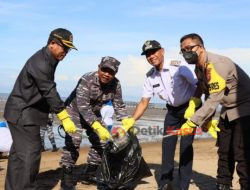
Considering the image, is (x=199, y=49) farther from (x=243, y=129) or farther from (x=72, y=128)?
(x=72, y=128)

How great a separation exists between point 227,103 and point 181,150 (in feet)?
3.50

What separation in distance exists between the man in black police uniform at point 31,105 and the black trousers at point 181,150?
1491 millimetres

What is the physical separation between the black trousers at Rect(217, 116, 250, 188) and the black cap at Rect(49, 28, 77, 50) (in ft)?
6.20

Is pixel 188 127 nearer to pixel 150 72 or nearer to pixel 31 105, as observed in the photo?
pixel 150 72

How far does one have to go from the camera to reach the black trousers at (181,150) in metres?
5.21

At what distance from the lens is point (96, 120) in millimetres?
5102

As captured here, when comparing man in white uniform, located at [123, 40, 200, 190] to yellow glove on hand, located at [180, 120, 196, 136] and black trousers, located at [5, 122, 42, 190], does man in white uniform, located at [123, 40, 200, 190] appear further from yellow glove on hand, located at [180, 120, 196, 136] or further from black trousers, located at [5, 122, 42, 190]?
black trousers, located at [5, 122, 42, 190]

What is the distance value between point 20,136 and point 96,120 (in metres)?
1.03

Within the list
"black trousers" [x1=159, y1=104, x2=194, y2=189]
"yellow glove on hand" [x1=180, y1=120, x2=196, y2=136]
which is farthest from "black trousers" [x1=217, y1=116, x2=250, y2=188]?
"black trousers" [x1=159, y1=104, x2=194, y2=189]

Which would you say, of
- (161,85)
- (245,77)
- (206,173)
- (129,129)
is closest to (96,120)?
(129,129)

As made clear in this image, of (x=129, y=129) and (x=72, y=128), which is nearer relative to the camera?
(x=72, y=128)

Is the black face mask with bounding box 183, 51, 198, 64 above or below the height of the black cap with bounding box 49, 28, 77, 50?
below

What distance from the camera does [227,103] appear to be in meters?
4.49

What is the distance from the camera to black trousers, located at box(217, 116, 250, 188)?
4.45 meters
